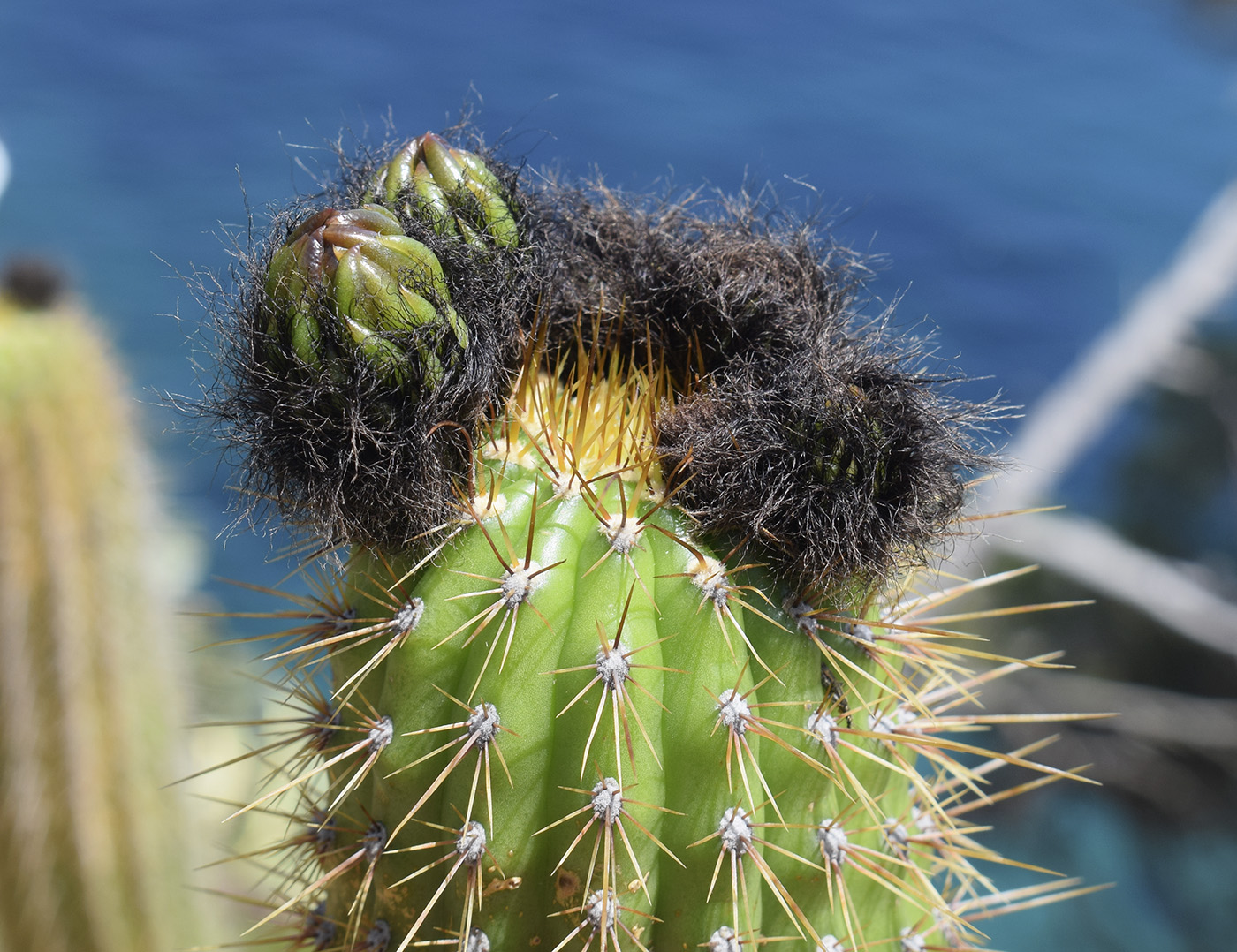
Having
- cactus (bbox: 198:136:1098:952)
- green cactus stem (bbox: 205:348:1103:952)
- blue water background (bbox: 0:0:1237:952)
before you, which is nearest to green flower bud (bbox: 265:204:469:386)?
cactus (bbox: 198:136:1098:952)

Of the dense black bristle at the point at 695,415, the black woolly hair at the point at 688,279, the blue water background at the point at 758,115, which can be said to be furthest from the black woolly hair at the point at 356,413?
the blue water background at the point at 758,115

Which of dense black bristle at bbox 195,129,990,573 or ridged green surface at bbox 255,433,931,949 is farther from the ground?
dense black bristle at bbox 195,129,990,573

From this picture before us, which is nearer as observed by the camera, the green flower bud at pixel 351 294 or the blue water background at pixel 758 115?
the green flower bud at pixel 351 294

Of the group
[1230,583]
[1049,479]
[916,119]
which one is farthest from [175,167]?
[1230,583]

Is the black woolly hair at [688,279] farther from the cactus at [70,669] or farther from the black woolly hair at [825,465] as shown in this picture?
the cactus at [70,669]

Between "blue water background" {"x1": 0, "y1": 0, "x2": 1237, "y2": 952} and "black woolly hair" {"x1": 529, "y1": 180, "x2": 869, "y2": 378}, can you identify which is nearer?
"black woolly hair" {"x1": 529, "y1": 180, "x2": 869, "y2": 378}

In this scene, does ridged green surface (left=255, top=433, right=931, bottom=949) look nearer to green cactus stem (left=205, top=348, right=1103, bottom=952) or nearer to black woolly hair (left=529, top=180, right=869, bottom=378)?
green cactus stem (left=205, top=348, right=1103, bottom=952)
